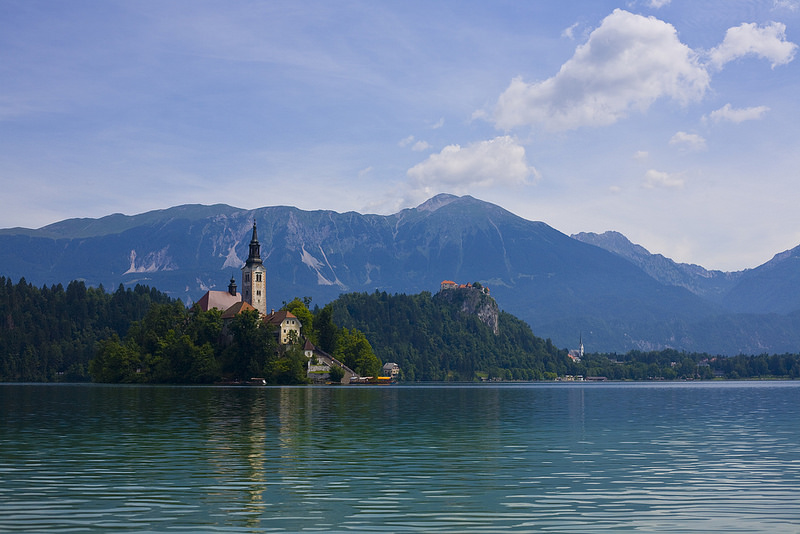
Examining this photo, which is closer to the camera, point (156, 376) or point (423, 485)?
point (423, 485)

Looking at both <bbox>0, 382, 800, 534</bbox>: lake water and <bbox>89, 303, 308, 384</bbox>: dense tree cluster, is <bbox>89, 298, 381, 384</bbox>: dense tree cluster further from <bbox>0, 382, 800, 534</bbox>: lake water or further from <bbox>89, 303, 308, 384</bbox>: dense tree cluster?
<bbox>0, 382, 800, 534</bbox>: lake water

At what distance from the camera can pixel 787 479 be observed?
34.7m

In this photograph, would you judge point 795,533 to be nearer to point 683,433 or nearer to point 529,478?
point 529,478

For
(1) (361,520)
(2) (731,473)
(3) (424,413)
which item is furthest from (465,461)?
(3) (424,413)

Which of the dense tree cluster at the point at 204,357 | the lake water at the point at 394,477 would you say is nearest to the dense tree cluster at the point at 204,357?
the dense tree cluster at the point at 204,357

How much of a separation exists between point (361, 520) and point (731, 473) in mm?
18419

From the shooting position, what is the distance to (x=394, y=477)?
35.1 m

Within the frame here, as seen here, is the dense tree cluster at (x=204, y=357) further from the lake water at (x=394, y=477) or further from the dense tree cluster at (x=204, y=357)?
the lake water at (x=394, y=477)

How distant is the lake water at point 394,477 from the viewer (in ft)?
84.7

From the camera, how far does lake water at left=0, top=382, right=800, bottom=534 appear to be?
84.7ft

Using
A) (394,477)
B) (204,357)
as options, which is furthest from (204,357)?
(394,477)

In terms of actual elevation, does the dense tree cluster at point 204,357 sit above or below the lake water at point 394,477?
above

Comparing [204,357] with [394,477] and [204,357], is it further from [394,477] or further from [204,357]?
[394,477]

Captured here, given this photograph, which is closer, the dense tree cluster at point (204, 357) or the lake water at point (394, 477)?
the lake water at point (394, 477)
